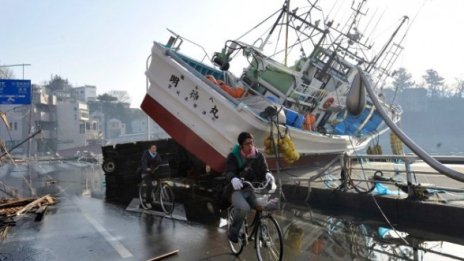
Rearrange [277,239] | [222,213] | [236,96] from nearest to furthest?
[277,239], [222,213], [236,96]

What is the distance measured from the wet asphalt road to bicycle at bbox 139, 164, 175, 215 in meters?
0.26

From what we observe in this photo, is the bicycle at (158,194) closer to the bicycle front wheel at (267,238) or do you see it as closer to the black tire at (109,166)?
the bicycle front wheel at (267,238)

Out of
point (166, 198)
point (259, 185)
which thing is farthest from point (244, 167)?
point (166, 198)

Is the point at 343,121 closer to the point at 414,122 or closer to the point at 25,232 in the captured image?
the point at 25,232

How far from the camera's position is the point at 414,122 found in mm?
74562

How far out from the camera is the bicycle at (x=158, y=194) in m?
9.78

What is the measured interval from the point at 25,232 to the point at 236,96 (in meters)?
6.84

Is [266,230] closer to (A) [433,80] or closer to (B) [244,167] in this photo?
(B) [244,167]

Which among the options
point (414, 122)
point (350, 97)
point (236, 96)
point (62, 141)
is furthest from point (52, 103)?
point (350, 97)

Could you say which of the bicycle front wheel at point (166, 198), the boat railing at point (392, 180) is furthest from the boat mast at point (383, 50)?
the bicycle front wheel at point (166, 198)

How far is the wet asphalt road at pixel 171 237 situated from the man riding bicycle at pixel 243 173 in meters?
0.75

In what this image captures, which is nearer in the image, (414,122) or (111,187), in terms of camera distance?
(111,187)

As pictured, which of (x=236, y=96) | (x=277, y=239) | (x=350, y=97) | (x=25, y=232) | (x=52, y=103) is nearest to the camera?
(x=277, y=239)

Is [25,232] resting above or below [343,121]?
below
